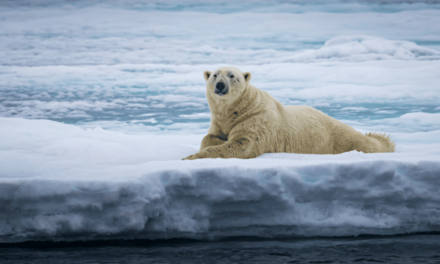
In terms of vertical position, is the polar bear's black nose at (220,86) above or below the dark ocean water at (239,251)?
above

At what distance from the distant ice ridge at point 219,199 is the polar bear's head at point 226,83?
4.40 feet

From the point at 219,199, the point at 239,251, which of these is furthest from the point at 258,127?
the point at 239,251

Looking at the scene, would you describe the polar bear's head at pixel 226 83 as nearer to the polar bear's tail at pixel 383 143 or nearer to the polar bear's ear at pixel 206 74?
the polar bear's ear at pixel 206 74

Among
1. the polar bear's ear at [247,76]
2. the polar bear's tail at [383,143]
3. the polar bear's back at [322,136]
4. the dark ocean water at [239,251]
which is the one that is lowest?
the dark ocean water at [239,251]

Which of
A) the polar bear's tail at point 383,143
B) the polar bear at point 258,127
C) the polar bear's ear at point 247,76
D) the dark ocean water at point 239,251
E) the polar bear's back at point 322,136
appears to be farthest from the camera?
the polar bear's tail at point 383,143

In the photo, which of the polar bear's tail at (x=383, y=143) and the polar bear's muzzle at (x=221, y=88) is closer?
the polar bear's muzzle at (x=221, y=88)

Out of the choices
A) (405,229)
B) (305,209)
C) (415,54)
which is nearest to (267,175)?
(305,209)

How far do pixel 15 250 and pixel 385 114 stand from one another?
11.7m

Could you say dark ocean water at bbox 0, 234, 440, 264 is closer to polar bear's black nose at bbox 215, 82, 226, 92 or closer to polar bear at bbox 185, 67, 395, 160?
polar bear at bbox 185, 67, 395, 160

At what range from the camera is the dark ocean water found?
129 inches

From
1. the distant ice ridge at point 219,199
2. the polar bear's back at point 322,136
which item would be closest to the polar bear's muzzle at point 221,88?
the polar bear's back at point 322,136

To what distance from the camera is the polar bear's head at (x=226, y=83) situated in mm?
5043

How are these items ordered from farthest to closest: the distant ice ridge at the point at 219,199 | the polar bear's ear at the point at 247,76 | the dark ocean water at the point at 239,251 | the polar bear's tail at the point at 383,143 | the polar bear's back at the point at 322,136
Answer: the polar bear's tail at the point at 383,143
the polar bear's back at the point at 322,136
the polar bear's ear at the point at 247,76
the distant ice ridge at the point at 219,199
the dark ocean water at the point at 239,251

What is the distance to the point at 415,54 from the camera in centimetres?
1900
